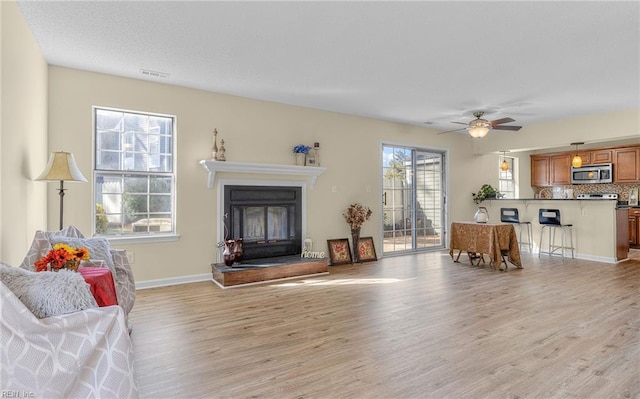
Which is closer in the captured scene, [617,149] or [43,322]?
[43,322]

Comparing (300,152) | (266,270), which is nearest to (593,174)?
(300,152)

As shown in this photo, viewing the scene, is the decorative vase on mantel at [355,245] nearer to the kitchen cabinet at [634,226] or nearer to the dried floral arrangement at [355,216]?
the dried floral arrangement at [355,216]

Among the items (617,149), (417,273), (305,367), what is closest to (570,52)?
(417,273)

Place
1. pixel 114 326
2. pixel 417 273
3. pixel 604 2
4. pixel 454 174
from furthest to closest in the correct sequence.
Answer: pixel 454 174 → pixel 417 273 → pixel 604 2 → pixel 114 326

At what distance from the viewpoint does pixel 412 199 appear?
23.8 feet

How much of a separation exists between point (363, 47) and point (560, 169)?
304 inches

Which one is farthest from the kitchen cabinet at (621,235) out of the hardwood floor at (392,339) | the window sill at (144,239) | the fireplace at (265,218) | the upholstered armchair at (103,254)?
the upholstered armchair at (103,254)

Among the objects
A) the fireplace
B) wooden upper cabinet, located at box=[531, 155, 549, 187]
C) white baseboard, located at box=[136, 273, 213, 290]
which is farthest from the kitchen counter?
white baseboard, located at box=[136, 273, 213, 290]

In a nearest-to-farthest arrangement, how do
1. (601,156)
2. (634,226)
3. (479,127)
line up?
(479,127), (634,226), (601,156)

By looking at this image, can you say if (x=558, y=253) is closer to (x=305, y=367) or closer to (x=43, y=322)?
(x=305, y=367)

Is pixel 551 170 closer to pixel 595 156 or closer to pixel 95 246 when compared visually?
pixel 595 156

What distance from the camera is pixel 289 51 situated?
354cm

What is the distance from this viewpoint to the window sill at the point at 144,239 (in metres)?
4.26

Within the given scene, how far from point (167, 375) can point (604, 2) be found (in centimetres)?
404
